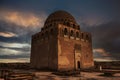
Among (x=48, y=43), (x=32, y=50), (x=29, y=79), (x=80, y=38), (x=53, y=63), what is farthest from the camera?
(x=32, y=50)

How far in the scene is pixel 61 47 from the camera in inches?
856

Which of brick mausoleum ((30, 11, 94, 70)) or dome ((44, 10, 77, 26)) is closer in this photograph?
brick mausoleum ((30, 11, 94, 70))

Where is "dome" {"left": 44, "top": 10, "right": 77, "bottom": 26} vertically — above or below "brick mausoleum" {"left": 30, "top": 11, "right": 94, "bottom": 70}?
above

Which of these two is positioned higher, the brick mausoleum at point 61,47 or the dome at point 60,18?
the dome at point 60,18

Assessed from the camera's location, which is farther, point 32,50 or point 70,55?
point 32,50

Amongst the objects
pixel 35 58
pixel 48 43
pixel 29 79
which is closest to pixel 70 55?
pixel 48 43

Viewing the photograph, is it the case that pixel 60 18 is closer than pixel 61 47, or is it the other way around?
pixel 61 47

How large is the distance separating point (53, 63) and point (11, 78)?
12.4 metres

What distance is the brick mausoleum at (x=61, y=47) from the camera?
21.7 metres

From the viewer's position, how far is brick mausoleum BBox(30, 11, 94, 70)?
71.1 ft

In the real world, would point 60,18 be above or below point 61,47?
above

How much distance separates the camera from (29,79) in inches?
407

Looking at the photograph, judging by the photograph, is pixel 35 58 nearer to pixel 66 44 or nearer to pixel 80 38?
pixel 66 44

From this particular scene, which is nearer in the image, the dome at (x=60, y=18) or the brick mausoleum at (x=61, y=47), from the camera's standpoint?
the brick mausoleum at (x=61, y=47)
